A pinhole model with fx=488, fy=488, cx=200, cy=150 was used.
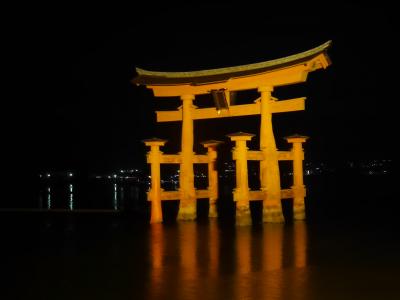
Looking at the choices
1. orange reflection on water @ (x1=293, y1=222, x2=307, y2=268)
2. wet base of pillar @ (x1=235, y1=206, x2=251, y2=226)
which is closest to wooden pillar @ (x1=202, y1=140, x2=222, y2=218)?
wet base of pillar @ (x1=235, y1=206, x2=251, y2=226)

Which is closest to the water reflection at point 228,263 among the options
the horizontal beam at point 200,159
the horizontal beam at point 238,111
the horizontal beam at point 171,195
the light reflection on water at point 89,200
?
the horizontal beam at point 171,195

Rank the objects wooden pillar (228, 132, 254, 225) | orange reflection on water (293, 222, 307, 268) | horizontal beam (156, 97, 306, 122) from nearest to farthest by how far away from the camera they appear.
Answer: orange reflection on water (293, 222, 307, 268) < wooden pillar (228, 132, 254, 225) < horizontal beam (156, 97, 306, 122)

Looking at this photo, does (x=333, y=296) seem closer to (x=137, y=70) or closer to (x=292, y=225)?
(x=292, y=225)

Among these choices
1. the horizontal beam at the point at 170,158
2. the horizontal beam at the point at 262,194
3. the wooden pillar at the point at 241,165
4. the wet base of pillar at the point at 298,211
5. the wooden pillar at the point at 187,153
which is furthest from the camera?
the wet base of pillar at the point at 298,211

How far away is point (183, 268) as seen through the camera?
31.9ft

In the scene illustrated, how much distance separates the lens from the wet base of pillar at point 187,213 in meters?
18.2

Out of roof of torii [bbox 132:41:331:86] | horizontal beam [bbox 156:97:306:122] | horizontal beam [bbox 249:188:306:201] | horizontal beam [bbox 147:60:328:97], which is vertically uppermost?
roof of torii [bbox 132:41:331:86]

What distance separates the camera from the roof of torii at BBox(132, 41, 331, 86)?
15.4m

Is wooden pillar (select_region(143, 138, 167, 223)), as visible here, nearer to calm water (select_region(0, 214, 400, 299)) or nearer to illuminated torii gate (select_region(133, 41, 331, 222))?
illuminated torii gate (select_region(133, 41, 331, 222))

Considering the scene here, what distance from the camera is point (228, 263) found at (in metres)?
10.2

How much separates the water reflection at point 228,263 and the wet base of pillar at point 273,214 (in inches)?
18.0

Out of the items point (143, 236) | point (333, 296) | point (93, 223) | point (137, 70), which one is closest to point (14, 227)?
point (93, 223)

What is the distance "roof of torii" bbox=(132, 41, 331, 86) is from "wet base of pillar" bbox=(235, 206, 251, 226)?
14.7ft

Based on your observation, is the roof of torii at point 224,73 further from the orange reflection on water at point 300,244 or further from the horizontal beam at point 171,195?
the orange reflection on water at point 300,244
